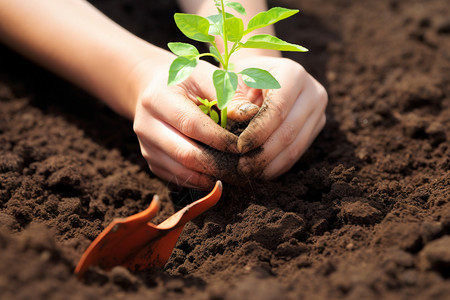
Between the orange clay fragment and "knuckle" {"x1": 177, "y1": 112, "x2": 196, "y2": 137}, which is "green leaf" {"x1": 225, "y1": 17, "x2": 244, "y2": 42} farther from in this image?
the orange clay fragment

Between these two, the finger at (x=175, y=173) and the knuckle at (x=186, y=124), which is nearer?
the knuckle at (x=186, y=124)

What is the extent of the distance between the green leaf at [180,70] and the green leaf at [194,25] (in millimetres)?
97

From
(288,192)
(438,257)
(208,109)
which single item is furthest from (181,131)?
(438,257)

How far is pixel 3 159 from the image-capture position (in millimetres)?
1697

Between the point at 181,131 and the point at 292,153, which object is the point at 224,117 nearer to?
the point at 181,131

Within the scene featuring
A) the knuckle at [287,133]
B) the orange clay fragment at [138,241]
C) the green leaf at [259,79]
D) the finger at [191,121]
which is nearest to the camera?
the orange clay fragment at [138,241]

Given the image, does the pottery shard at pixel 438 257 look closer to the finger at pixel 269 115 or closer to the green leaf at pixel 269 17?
the finger at pixel 269 115

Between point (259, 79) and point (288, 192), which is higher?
point (259, 79)

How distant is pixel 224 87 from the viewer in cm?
123

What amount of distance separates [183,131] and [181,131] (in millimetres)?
21

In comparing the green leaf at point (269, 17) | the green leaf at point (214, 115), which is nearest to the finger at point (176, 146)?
the green leaf at point (214, 115)

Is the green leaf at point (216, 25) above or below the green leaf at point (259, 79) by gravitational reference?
above

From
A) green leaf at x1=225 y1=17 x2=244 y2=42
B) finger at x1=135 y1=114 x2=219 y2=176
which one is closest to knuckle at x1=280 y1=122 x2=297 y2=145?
finger at x1=135 y1=114 x2=219 y2=176

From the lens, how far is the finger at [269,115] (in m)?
1.40
